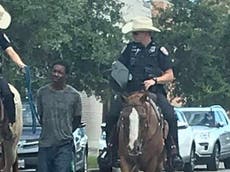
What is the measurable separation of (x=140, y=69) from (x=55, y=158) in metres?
1.74

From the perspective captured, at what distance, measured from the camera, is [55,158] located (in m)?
13.3

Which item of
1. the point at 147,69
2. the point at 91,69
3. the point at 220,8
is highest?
the point at 220,8

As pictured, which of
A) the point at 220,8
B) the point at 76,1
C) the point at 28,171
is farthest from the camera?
the point at 220,8

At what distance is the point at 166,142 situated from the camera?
13.6m

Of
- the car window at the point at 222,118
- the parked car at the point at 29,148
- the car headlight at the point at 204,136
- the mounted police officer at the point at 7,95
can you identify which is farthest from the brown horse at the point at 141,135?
the car window at the point at 222,118

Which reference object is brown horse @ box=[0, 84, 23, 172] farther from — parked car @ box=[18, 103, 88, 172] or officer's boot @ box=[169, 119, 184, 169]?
parked car @ box=[18, 103, 88, 172]

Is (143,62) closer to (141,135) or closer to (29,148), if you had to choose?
(141,135)

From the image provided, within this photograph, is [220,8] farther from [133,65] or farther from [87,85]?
[133,65]

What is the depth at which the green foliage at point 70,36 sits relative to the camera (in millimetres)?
25703

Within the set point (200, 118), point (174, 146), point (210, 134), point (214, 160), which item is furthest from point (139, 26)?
point (200, 118)

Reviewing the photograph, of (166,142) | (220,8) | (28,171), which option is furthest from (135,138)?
(220,8)

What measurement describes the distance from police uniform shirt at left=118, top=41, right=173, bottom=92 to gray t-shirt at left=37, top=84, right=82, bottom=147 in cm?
86

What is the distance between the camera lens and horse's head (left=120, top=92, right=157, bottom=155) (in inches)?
495

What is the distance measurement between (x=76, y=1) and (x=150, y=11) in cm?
2040
